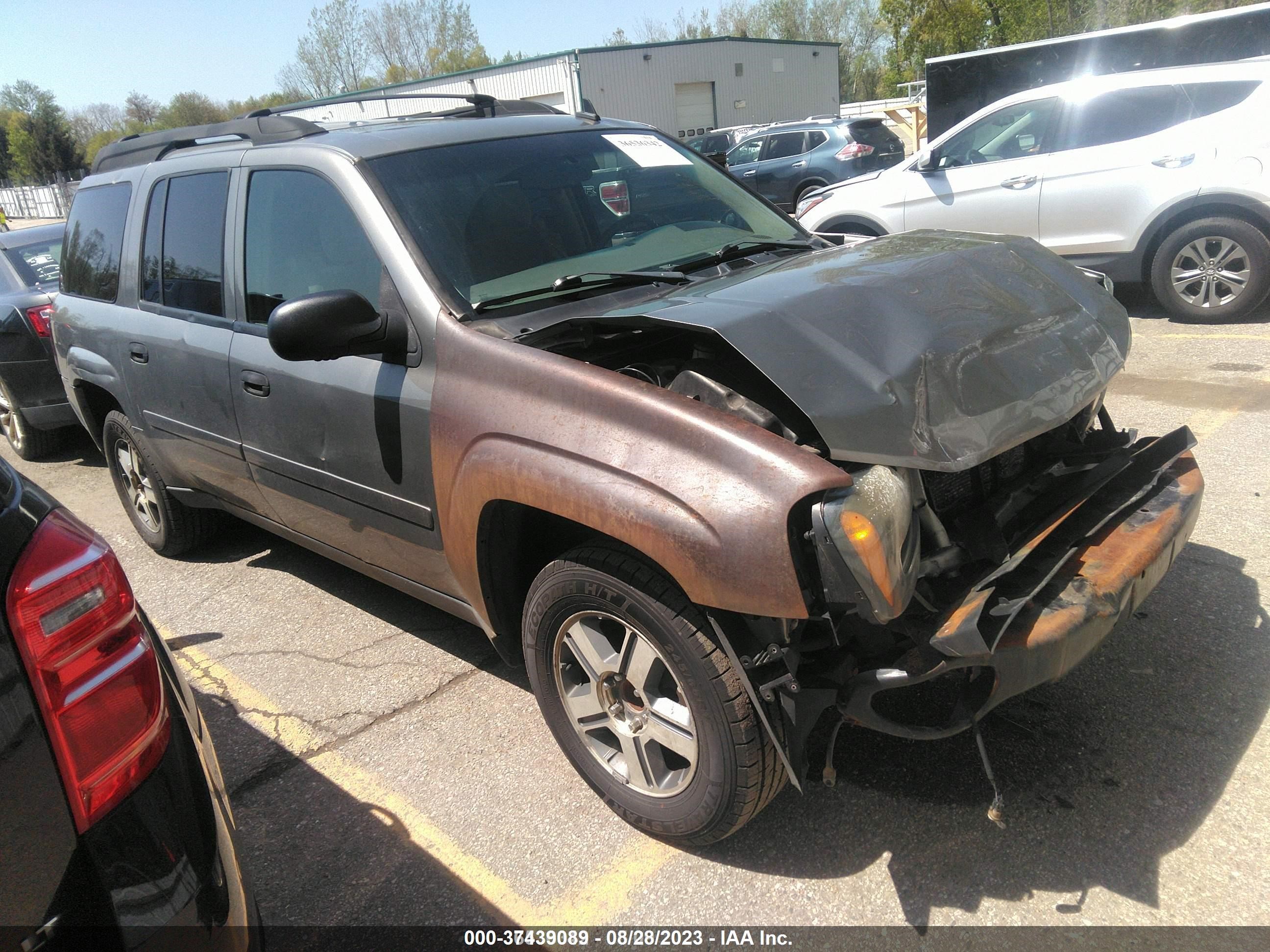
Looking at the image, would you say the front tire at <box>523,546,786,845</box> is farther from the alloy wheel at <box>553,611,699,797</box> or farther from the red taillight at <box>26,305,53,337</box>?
the red taillight at <box>26,305,53,337</box>

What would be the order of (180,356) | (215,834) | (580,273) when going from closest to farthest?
(215,834), (580,273), (180,356)

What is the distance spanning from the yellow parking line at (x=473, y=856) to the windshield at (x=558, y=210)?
1.58m

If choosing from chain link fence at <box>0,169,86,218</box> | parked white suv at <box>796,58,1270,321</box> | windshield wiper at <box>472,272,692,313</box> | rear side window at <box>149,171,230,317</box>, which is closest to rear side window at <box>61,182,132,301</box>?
rear side window at <box>149,171,230,317</box>

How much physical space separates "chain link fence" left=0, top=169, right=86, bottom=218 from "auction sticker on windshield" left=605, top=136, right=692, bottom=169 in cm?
5215

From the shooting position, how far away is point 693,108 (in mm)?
39969

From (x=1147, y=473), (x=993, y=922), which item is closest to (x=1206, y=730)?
(x=1147, y=473)

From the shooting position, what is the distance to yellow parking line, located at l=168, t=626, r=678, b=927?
2441mm

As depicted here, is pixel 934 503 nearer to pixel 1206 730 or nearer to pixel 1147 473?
pixel 1147 473

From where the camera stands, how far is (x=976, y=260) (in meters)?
2.90

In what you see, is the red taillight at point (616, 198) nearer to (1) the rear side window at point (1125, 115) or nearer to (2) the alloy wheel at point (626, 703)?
(2) the alloy wheel at point (626, 703)

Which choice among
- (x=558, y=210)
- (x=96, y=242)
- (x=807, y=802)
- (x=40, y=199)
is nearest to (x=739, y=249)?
(x=558, y=210)

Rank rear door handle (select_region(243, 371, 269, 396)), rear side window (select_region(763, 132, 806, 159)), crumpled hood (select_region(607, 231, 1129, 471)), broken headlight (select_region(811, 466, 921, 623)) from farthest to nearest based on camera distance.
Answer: rear side window (select_region(763, 132, 806, 159)) < rear door handle (select_region(243, 371, 269, 396)) < crumpled hood (select_region(607, 231, 1129, 471)) < broken headlight (select_region(811, 466, 921, 623))

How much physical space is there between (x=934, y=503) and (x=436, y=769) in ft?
5.79

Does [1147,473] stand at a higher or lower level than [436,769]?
higher
